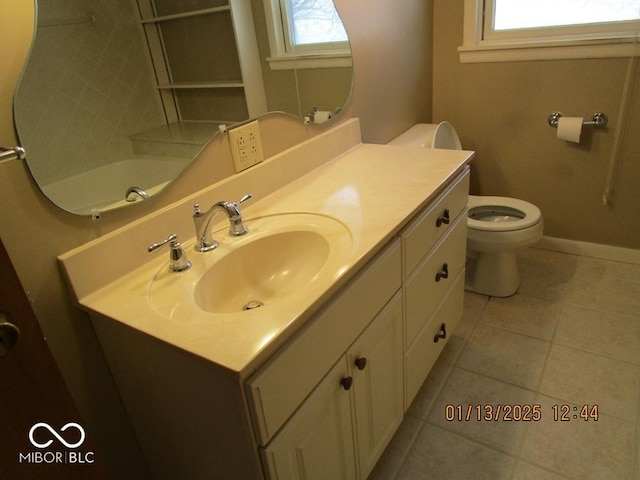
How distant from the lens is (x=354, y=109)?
1853 mm

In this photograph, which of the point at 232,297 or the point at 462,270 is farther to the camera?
the point at 462,270

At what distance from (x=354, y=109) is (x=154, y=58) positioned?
96cm

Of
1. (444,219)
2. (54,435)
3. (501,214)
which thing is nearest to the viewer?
(54,435)

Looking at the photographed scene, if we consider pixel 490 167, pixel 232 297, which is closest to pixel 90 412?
pixel 232 297

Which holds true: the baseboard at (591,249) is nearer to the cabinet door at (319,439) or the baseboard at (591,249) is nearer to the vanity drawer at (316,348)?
the vanity drawer at (316,348)

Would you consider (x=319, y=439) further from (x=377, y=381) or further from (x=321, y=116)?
(x=321, y=116)

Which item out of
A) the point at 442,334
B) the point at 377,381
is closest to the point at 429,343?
the point at 442,334

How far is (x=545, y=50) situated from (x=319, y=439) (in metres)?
2.12

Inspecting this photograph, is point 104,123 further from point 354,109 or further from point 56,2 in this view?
point 354,109

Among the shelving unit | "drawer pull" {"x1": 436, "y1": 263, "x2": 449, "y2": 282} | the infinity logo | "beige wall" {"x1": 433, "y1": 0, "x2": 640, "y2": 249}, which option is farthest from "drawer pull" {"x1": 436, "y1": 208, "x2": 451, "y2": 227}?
"beige wall" {"x1": 433, "y1": 0, "x2": 640, "y2": 249}

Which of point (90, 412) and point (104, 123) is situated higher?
point (104, 123)

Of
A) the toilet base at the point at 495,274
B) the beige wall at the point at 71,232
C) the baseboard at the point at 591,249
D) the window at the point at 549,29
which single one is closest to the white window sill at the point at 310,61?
the beige wall at the point at 71,232

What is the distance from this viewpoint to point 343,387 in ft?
3.40

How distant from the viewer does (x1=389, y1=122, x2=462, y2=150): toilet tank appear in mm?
2114
